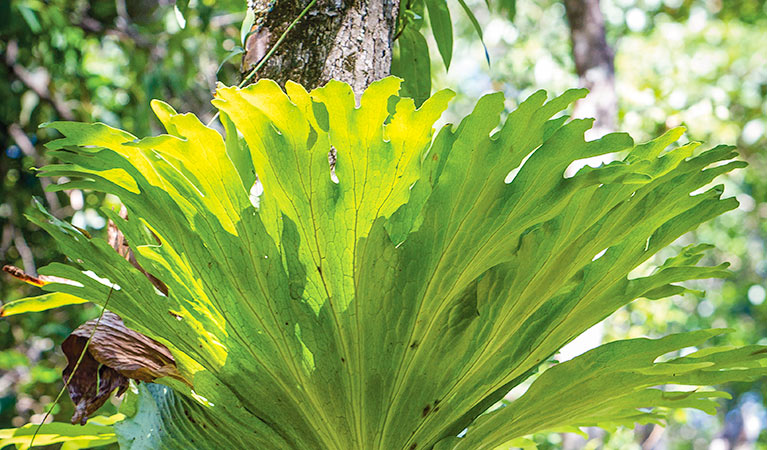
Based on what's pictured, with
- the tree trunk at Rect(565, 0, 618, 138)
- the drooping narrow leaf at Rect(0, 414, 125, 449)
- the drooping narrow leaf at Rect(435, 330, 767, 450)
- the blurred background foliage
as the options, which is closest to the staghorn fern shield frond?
the drooping narrow leaf at Rect(435, 330, 767, 450)

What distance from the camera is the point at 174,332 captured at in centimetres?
58

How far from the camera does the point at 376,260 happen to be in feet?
1.78

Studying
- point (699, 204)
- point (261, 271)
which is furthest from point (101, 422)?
point (699, 204)

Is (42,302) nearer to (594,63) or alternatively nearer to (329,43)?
(329,43)

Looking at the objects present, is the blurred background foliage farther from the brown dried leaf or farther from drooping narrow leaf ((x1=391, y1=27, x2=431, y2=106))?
the brown dried leaf

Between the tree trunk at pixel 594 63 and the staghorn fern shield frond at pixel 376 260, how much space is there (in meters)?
2.13

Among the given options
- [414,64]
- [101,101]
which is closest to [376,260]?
[414,64]

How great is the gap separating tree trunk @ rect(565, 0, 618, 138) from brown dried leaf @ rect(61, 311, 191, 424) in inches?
89.6

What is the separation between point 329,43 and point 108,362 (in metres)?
0.44

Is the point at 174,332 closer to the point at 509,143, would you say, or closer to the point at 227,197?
the point at 227,197

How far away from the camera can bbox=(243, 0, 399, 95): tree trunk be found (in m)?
0.75

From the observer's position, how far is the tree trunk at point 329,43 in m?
0.75

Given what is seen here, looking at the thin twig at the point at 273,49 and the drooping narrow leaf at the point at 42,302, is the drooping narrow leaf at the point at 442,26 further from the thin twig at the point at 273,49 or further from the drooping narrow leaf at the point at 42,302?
the drooping narrow leaf at the point at 42,302

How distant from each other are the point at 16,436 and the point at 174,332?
293 millimetres
